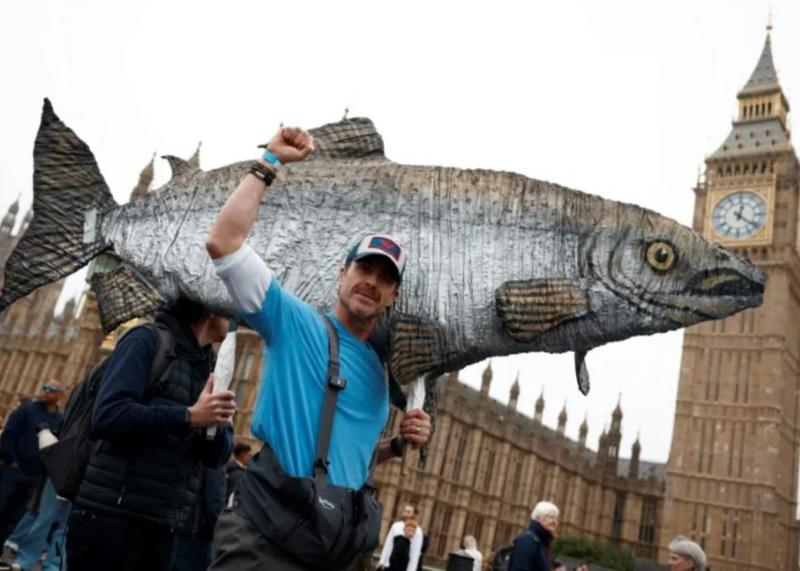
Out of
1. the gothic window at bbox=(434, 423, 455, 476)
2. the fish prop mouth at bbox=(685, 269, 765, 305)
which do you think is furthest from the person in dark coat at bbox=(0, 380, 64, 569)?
the gothic window at bbox=(434, 423, 455, 476)

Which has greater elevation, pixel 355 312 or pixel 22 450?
pixel 355 312

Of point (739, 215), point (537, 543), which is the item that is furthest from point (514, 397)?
point (537, 543)

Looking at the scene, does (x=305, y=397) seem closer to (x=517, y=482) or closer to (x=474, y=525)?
(x=474, y=525)

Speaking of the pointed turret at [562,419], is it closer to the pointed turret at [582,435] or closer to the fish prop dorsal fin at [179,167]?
the pointed turret at [582,435]

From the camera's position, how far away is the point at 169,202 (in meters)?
3.01

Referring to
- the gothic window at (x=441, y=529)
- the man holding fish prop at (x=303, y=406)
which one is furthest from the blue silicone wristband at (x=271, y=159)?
the gothic window at (x=441, y=529)

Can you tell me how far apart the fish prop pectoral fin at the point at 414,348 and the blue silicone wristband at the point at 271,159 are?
0.74 metres

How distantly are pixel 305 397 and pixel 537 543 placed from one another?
388 cm

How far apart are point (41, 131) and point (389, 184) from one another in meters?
1.54

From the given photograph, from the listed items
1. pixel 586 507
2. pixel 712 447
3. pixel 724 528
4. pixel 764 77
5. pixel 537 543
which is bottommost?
pixel 537 543

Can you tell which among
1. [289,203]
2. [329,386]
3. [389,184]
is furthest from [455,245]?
[329,386]

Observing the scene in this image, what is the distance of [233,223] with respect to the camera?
72.9 inches

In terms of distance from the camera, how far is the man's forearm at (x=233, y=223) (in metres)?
1.84

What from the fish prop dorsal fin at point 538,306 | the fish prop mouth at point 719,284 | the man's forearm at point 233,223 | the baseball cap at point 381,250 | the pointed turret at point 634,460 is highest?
the pointed turret at point 634,460
